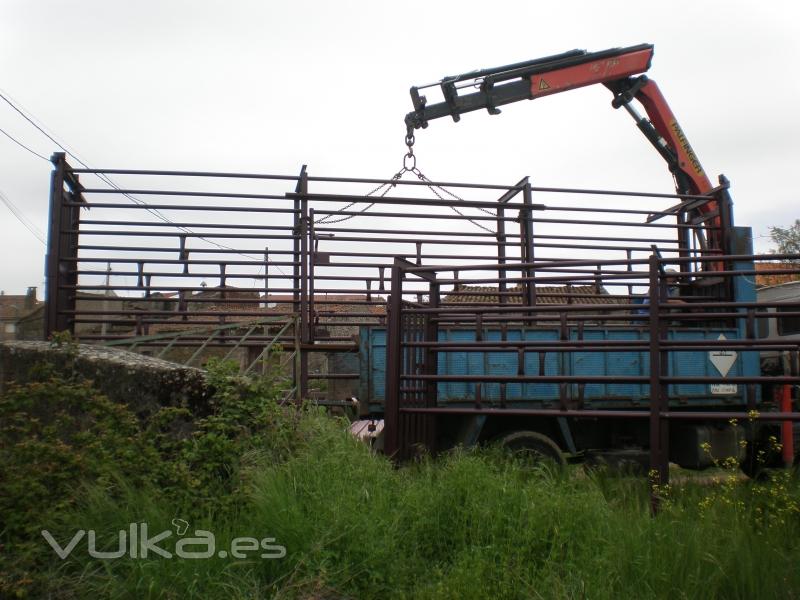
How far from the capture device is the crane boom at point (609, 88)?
33.9ft

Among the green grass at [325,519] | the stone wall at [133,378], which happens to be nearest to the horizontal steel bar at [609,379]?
the green grass at [325,519]

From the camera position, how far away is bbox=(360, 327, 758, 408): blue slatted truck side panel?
7.47m

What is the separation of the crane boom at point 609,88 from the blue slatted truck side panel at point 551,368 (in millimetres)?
3350

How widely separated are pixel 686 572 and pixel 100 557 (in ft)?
11.1

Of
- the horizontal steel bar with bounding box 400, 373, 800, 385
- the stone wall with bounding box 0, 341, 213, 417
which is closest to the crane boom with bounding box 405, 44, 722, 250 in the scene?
the horizontal steel bar with bounding box 400, 373, 800, 385

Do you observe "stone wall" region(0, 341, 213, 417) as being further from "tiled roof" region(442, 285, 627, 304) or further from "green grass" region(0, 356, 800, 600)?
"tiled roof" region(442, 285, 627, 304)

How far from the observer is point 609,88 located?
11.4m

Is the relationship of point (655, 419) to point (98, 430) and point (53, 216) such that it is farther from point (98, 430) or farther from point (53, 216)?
point (53, 216)

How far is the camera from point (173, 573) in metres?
3.93

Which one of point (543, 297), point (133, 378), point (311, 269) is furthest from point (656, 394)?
point (543, 297)

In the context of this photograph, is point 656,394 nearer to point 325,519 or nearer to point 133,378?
point 325,519

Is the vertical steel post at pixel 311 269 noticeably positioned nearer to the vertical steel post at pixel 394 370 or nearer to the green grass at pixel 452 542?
the vertical steel post at pixel 394 370

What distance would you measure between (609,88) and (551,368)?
5831mm

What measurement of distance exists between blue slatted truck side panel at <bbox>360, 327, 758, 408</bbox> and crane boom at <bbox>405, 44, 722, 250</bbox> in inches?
132
